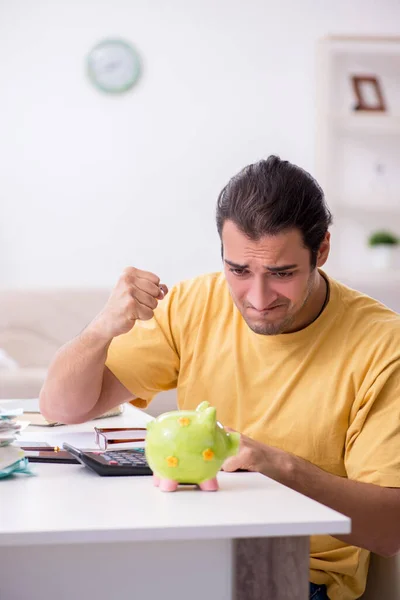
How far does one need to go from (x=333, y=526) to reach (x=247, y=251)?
0.68m

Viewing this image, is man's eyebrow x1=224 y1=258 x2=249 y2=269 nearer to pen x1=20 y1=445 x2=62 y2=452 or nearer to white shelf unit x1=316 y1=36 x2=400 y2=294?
pen x1=20 y1=445 x2=62 y2=452

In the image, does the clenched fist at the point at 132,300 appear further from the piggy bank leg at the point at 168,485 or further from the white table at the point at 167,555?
the white table at the point at 167,555

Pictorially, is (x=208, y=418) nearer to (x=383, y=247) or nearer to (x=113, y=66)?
(x=383, y=247)

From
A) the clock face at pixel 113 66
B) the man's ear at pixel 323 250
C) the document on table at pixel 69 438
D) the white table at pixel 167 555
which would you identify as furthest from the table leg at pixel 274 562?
the clock face at pixel 113 66

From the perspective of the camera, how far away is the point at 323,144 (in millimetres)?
4785

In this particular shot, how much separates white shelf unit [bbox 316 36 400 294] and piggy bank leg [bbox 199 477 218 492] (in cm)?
374

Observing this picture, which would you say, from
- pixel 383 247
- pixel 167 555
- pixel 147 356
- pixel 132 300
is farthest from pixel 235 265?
pixel 383 247

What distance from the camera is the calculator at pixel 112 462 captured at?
1137 mm

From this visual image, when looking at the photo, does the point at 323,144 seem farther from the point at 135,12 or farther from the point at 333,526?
the point at 333,526

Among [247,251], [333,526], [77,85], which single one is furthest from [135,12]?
[333,526]

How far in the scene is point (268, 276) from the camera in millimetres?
1464

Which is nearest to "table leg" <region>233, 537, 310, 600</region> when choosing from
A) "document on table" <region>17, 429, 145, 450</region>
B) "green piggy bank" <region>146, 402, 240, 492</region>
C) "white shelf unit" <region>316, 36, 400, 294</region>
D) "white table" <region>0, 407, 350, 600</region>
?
"white table" <region>0, 407, 350, 600</region>

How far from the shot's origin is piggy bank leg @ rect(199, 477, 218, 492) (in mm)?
1030

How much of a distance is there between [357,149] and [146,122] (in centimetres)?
122
